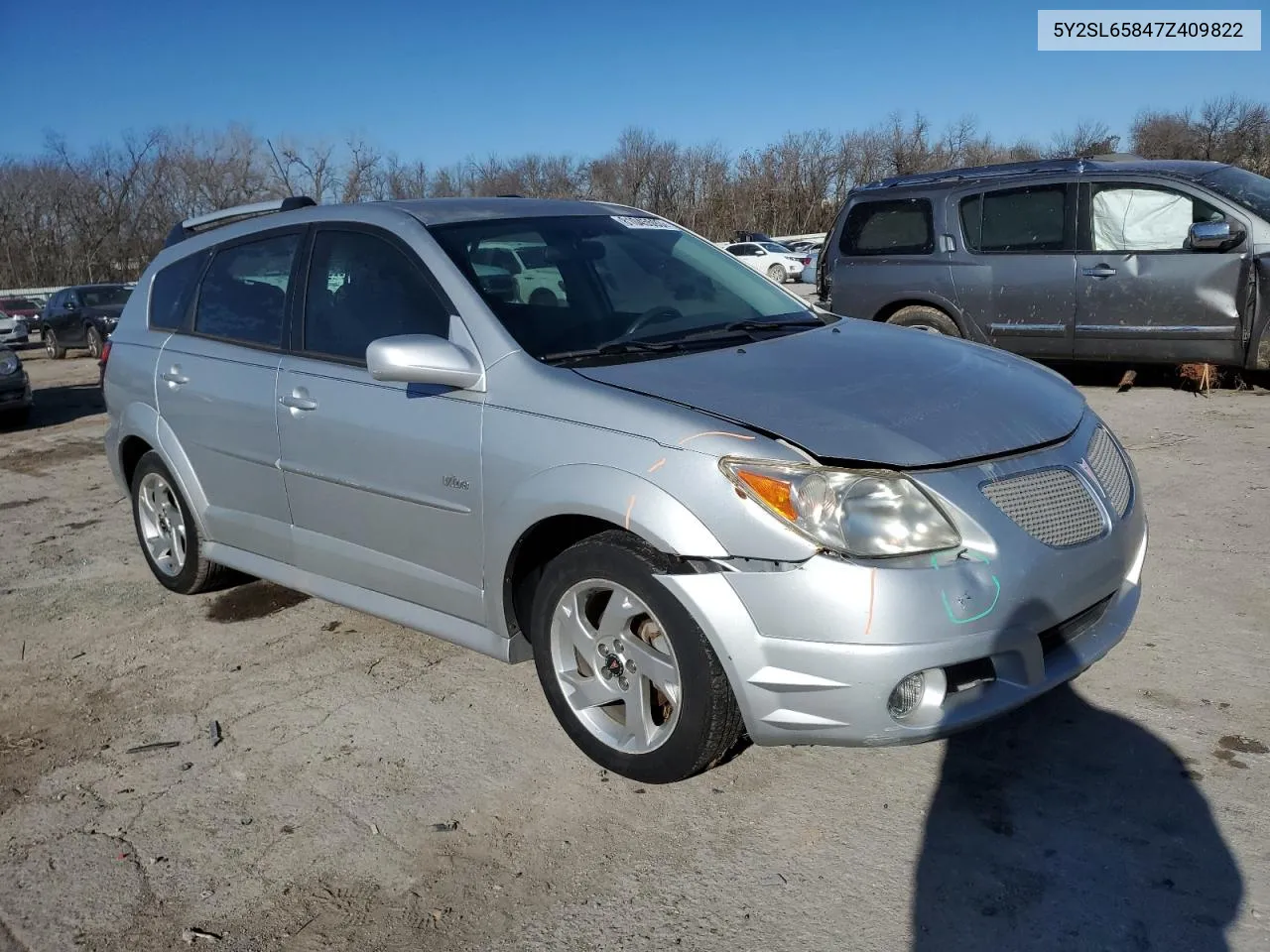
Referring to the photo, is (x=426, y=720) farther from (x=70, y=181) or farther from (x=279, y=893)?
(x=70, y=181)

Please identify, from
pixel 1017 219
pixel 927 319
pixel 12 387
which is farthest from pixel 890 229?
pixel 12 387

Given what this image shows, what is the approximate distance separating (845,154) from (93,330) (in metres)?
45.4

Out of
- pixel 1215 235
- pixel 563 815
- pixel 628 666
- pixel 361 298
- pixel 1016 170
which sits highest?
pixel 1016 170

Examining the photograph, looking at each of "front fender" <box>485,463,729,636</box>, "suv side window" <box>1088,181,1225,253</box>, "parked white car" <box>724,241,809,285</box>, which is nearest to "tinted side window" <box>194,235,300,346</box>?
"front fender" <box>485,463,729,636</box>

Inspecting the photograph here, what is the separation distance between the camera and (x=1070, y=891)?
261 cm

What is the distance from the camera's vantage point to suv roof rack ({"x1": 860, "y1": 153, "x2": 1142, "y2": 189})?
877cm

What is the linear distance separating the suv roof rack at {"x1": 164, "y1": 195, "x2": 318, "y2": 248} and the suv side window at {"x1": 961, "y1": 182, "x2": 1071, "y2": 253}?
6.01 m

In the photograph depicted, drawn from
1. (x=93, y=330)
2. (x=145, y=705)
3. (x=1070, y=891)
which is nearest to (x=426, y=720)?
(x=145, y=705)

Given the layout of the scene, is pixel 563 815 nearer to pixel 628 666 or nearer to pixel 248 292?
pixel 628 666

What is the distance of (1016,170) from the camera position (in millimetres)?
9086

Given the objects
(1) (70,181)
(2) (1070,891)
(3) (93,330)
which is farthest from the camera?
(1) (70,181)

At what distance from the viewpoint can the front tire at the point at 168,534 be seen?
5031 millimetres

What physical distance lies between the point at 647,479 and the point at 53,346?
2299 cm

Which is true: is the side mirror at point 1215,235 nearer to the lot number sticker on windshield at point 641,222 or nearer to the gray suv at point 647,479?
the gray suv at point 647,479
